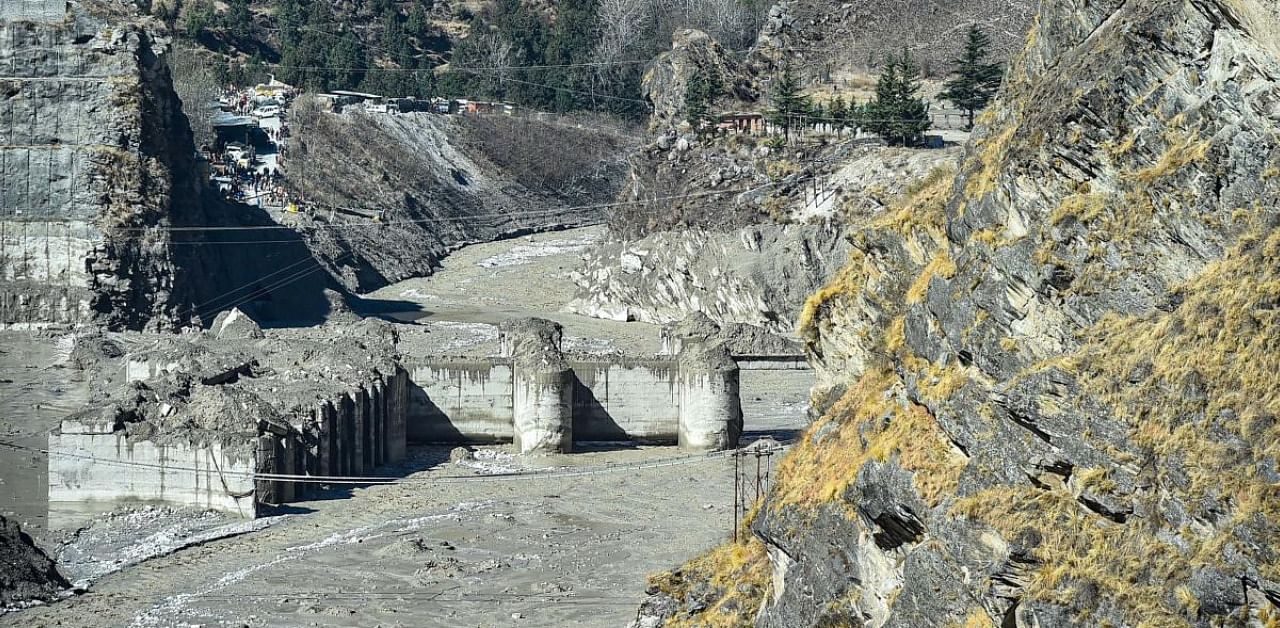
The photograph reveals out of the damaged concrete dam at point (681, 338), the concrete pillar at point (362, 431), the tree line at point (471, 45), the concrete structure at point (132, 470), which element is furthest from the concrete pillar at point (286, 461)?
the tree line at point (471, 45)

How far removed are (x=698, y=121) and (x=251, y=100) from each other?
43755mm

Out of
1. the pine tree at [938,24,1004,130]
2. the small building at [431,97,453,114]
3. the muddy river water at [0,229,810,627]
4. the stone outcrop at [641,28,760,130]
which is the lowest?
the muddy river water at [0,229,810,627]

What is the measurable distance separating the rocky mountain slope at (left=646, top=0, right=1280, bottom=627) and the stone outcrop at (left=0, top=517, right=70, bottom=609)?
1811cm

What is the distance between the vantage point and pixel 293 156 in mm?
120438

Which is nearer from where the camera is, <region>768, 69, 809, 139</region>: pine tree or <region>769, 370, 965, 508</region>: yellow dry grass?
<region>769, 370, 965, 508</region>: yellow dry grass

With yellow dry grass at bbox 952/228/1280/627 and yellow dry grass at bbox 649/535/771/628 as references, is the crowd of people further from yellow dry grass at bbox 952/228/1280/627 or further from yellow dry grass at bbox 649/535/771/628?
yellow dry grass at bbox 952/228/1280/627

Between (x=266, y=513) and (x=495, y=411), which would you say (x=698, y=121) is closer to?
(x=495, y=411)

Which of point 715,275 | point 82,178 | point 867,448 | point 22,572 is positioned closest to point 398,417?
point 22,572

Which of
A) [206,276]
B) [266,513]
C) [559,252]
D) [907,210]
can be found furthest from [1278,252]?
[559,252]

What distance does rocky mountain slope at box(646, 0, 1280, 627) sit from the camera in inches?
749

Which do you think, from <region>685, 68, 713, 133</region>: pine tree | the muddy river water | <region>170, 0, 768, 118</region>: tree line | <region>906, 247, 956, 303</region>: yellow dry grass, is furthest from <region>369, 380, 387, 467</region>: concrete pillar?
<region>170, 0, 768, 118</region>: tree line

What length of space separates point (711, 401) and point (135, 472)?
55.2 ft

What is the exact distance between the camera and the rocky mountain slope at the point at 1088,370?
749 inches

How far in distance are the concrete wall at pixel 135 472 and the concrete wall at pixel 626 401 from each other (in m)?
13.8
